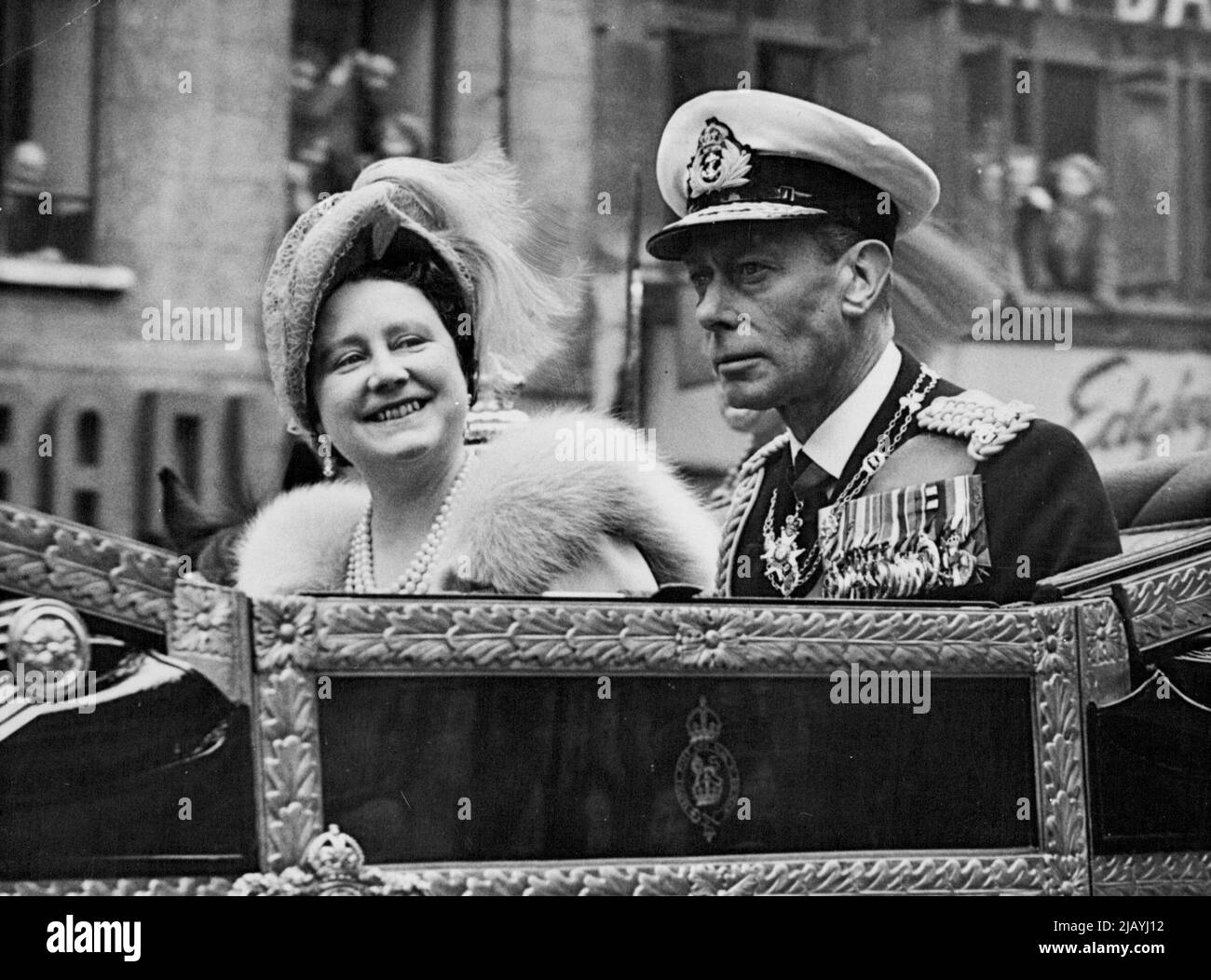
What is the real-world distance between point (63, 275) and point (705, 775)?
1367 millimetres

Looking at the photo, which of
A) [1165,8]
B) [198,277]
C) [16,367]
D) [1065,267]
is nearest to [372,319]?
[198,277]

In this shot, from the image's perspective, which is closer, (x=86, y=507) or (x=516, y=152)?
(x=86, y=507)

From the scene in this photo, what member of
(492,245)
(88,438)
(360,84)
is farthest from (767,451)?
(88,438)

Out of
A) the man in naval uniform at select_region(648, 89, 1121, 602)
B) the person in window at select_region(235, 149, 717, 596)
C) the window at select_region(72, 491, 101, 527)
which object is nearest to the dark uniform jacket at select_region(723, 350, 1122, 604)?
the man in naval uniform at select_region(648, 89, 1121, 602)

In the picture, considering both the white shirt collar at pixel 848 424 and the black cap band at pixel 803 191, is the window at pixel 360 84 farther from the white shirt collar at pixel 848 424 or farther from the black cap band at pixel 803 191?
the white shirt collar at pixel 848 424

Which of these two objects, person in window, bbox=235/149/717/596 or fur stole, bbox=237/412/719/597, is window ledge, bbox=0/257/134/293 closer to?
person in window, bbox=235/149/717/596

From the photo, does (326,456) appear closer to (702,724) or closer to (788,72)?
(702,724)

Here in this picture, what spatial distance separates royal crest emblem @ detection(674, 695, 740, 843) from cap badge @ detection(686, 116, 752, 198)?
93 centimetres

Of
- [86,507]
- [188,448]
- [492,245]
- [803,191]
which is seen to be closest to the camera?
[86,507]

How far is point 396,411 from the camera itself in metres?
3.69

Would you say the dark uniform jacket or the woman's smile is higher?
the woman's smile

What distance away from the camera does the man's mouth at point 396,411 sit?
3.68 m

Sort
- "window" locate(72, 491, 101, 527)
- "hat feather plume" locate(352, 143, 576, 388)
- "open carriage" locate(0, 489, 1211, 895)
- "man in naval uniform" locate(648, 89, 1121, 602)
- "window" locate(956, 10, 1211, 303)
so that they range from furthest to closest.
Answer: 1. "window" locate(956, 10, 1211, 303)
2. "man in naval uniform" locate(648, 89, 1121, 602)
3. "hat feather plume" locate(352, 143, 576, 388)
4. "window" locate(72, 491, 101, 527)
5. "open carriage" locate(0, 489, 1211, 895)

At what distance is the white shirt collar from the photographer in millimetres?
3943
